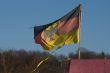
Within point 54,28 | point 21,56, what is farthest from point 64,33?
point 21,56

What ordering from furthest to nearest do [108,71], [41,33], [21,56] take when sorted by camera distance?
[21,56]
[41,33]
[108,71]

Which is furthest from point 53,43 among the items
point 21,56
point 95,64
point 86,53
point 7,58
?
point 21,56

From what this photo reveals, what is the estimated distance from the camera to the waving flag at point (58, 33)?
3481cm

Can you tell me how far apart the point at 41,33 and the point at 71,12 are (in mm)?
2361

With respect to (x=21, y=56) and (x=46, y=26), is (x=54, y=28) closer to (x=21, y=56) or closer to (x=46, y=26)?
(x=46, y=26)

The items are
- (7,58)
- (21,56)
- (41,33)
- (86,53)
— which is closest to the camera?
(41,33)

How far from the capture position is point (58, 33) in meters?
35.1

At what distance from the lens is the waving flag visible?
34.8 metres

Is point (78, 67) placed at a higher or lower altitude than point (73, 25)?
lower

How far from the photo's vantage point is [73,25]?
1391 inches

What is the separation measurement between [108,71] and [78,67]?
1698mm

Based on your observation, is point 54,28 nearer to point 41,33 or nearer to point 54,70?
point 41,33

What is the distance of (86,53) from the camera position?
72.1 meters

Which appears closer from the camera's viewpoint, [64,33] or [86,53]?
[64,33]
